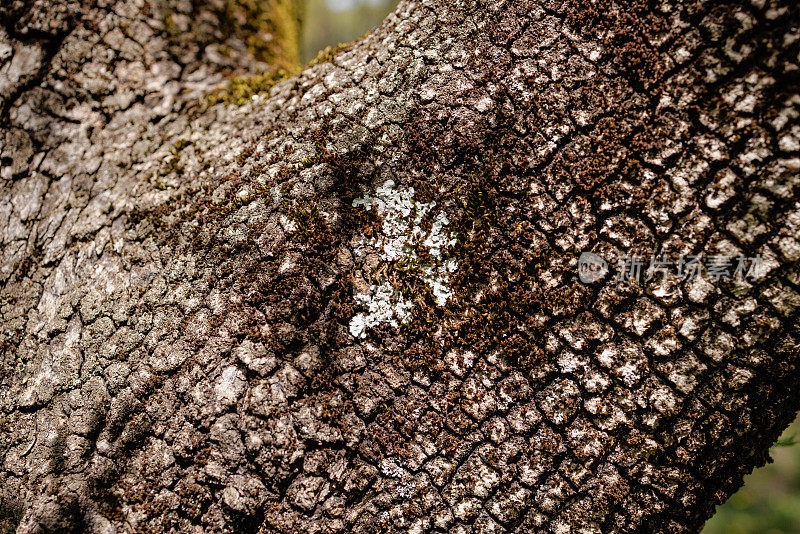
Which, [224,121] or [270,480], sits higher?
[224,121]

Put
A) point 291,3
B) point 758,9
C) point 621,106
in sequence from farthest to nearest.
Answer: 1. point 291,3
2. point 621,106
3. point 758,9

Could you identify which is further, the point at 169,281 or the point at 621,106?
the point at 169,281

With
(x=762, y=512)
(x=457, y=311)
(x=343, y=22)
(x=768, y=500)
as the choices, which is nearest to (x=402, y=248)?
(x=457, y=311)

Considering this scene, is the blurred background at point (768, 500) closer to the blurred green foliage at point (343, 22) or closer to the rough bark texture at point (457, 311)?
the rough bark texture at point (457, 311)

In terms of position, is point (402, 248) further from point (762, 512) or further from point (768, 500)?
point (768, 500)

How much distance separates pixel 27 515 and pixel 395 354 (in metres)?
1.10

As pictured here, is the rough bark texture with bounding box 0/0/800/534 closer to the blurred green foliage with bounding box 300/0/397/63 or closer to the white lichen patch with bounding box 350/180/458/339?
the white lichen patch with bounding box 350/180/458/339

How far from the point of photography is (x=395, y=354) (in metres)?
1.14

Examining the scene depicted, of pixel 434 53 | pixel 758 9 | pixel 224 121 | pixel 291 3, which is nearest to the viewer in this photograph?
pixel 758 9

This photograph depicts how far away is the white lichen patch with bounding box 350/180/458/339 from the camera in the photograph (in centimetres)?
116

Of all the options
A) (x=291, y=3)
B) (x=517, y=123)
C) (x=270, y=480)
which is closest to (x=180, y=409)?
(x=270, y=480)

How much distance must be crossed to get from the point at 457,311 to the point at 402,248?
0.23 m

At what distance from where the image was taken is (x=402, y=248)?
1192mm

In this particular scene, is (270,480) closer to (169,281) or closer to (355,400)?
(355,400)
